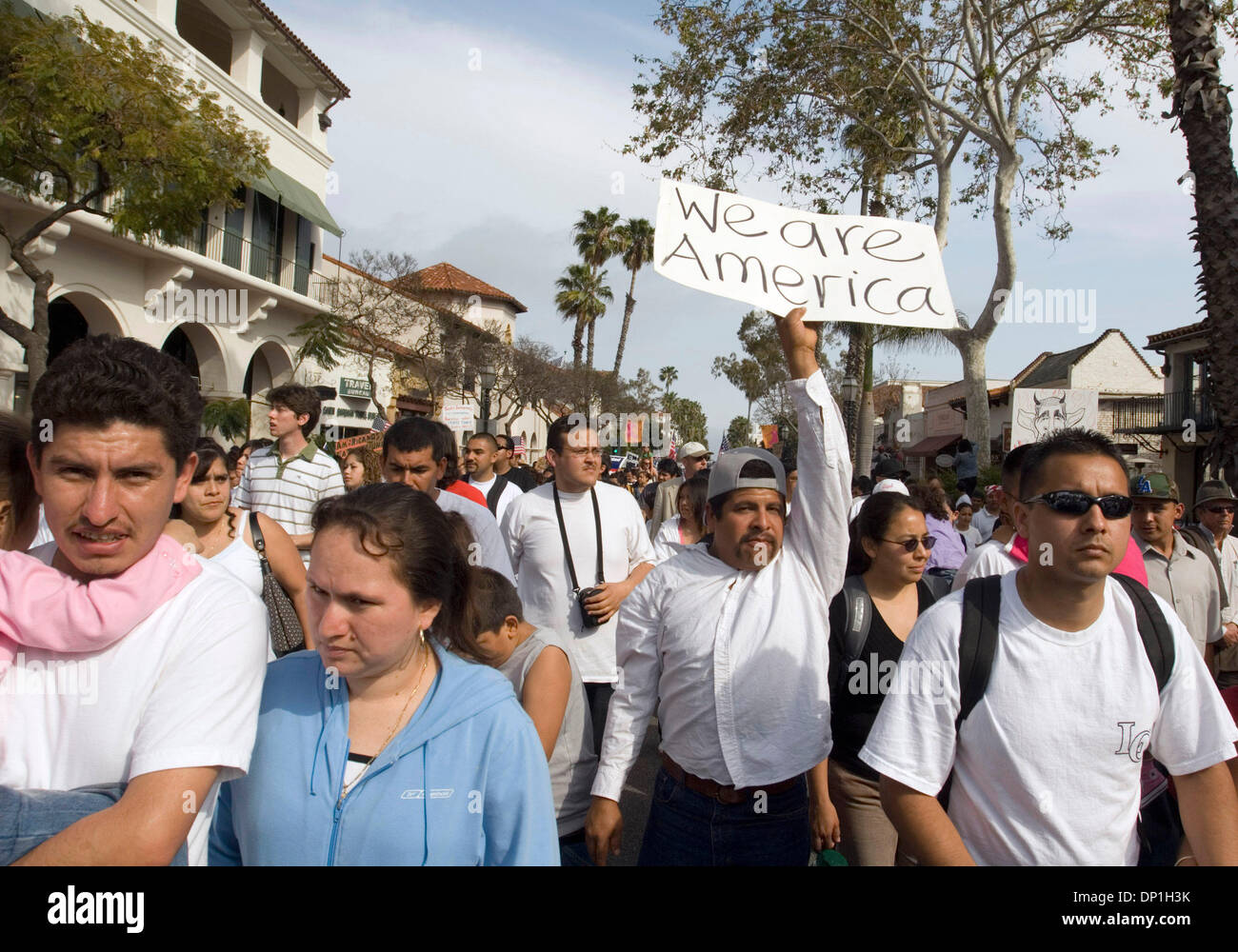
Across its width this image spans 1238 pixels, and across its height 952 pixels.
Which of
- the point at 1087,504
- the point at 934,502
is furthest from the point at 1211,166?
the point at 1087,504

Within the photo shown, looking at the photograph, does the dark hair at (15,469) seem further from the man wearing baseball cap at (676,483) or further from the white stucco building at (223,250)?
the white stucco building at (223,250)

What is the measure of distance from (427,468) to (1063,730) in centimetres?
281

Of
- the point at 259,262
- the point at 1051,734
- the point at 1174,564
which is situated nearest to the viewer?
the point at 1051,734

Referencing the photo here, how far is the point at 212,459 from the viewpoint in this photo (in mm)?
3514

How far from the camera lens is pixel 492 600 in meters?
2.67

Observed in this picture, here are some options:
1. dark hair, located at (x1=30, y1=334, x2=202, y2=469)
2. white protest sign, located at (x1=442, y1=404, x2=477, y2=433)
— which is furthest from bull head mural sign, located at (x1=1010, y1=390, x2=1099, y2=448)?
white protest sign, located at (x1=442, y1=404, x2=477, y2=433)

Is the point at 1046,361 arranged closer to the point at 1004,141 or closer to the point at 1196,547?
the point at 1004,141

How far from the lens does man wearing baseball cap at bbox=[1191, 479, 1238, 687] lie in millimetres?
5527

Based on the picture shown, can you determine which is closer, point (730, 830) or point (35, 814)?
point (35, 814)

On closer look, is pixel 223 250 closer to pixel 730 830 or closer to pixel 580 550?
pixel 580 550

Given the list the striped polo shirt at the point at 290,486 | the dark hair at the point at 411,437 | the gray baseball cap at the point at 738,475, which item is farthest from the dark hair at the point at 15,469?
the striped polo shirt at the point at 290,486

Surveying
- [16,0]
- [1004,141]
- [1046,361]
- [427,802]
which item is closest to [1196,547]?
[427,802]

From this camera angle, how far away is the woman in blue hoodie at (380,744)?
1.68 meters

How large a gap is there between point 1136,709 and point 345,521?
1836mm
